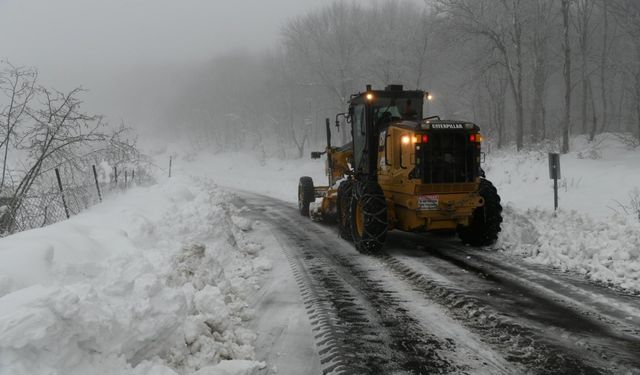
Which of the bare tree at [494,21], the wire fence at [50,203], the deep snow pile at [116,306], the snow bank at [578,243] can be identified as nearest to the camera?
the deep snow pile at [116,306]

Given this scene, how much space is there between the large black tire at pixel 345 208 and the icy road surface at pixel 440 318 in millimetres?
1535

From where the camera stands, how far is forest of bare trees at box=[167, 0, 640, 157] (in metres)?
25.3

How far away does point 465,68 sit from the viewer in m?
29.9

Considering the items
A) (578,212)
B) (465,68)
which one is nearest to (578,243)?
(578,212)

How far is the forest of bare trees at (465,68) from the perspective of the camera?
25281 millimetres

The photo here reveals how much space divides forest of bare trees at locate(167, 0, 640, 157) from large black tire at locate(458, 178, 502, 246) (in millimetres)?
13980

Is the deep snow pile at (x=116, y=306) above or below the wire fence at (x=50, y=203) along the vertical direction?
below

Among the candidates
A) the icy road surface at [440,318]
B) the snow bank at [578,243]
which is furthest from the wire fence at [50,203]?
the snow bank at [578,243]

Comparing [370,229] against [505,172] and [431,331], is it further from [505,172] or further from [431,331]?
[505,172]

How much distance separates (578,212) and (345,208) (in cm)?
463

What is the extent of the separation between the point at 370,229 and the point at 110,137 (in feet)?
17.6

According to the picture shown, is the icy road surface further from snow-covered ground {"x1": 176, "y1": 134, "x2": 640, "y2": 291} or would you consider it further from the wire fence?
the wire fence

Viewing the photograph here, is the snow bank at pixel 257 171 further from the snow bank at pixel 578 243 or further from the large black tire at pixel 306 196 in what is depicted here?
the snow bank at pixel 578 243

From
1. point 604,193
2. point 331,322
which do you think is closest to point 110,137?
point 331,322
